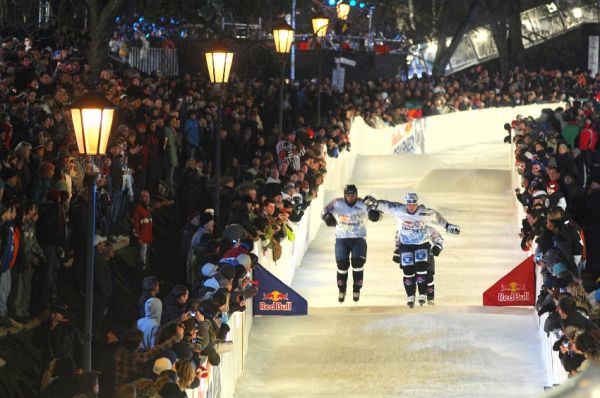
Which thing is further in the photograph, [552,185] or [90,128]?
[552,185]

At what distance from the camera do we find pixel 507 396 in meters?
13.8

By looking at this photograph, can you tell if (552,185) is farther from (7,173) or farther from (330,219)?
(7,173)

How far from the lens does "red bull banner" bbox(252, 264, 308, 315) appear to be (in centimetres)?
1555

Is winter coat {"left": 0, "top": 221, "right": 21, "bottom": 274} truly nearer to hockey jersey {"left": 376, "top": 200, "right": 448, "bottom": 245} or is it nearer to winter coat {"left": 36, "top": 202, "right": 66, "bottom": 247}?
winter coat {"left": 36, "top": 202, "right": 66, "bottom": 247}

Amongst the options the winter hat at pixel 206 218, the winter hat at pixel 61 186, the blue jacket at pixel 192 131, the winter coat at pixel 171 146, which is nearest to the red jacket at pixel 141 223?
the winter hat at pixel 206 218

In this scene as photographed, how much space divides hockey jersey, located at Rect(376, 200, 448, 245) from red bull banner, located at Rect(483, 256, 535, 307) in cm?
110

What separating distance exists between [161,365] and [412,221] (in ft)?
22.8

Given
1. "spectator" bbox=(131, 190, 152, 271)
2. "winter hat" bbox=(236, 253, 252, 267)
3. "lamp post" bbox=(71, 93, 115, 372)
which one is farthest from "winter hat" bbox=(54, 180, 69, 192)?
"lamp post" bbox=(71, 93, 115, 372)

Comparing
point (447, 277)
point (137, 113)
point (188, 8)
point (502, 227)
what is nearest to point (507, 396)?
point (447, 277)

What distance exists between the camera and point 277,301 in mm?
15633

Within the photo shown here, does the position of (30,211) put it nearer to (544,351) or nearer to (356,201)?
(356,201)

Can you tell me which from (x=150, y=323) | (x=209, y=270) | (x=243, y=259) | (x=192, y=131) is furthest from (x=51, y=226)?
(x=192, y=131)

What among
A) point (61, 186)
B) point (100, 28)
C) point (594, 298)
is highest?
point (100, 28)

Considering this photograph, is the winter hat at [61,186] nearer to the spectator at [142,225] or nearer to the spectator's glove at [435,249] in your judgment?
the spectator at [142,225]
